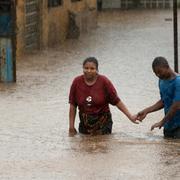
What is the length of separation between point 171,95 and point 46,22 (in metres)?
14.8

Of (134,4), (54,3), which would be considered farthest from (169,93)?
(134,4)

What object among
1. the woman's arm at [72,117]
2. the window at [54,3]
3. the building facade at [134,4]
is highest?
the window at [54,3]

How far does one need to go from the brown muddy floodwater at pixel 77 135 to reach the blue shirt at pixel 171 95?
220mm

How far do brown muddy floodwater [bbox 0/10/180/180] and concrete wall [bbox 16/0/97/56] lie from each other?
0.57 m

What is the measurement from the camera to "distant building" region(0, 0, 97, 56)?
21578mm

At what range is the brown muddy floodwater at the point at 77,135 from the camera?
309 inches

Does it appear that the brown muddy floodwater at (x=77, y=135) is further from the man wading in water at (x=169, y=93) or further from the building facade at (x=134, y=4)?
the building facade at (x=134, y=4)

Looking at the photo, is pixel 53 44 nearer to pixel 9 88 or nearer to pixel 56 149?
pixel 9 88

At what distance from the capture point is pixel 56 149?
9000 mm

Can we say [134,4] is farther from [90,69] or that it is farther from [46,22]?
[90,69]

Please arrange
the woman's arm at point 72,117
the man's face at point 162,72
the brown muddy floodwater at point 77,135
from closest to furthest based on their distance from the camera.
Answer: the brown muddy floodwater at point 77,135
the man's face at point 162,72
the woman's arm at point 72,117

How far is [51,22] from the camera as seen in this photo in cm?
2433

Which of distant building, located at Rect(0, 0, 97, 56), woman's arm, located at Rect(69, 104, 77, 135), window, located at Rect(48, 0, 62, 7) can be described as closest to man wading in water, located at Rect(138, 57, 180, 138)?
woman's arm, located at Rect(69, 104, 77, 135)

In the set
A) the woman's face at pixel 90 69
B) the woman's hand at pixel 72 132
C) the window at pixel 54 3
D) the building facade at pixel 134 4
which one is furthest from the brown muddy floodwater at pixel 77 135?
the building facade at pixel 134 4
